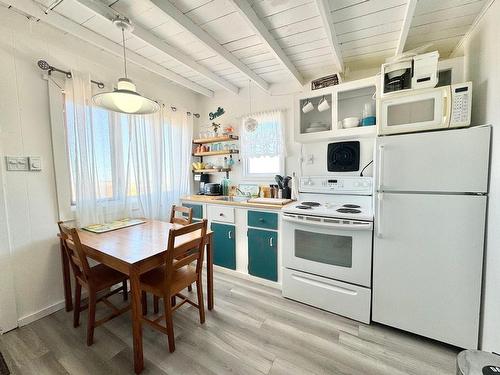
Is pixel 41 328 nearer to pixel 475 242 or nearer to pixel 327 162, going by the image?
pixel 327 162

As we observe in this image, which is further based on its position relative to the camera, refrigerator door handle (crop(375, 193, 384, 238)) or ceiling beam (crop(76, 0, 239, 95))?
refrigerator door handle (crop(375, 193, 384, 238))

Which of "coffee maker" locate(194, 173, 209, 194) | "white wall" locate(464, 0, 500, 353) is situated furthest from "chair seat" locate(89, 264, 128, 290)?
"white wall" locate(464, 0, 500, 353)

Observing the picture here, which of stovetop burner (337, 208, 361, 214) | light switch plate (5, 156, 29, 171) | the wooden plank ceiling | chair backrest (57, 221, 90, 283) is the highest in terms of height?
the wooden plank ceiling

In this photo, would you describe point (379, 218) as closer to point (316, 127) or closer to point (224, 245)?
point (316, 127)

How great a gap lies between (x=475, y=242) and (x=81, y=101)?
3392 millimetres

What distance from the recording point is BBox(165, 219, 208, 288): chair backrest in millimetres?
1471

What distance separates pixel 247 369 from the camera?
140 cm

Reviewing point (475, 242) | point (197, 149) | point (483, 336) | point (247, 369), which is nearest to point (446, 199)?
point (475, 242)

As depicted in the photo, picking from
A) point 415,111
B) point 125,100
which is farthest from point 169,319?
point 415,111

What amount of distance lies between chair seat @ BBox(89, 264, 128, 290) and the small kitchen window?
194 centimetres

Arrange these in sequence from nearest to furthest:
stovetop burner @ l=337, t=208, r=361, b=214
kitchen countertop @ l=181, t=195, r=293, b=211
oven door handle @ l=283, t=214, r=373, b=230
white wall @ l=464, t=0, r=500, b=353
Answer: white wall @ l=464, t=0, r=500, b=353 < oven door handle @ l=283, t=214, r=373, b=230 < stovetop burner @ l=337, t=208, r=361, b=214 < kitchen countertop @ l=181, t=195, r=293, b=211

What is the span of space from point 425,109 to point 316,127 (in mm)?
994

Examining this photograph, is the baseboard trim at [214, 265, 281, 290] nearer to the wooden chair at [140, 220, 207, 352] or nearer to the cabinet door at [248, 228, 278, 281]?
the cabinet door at [248, 228, 278, 281]

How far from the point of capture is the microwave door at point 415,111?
1514 millimetres
